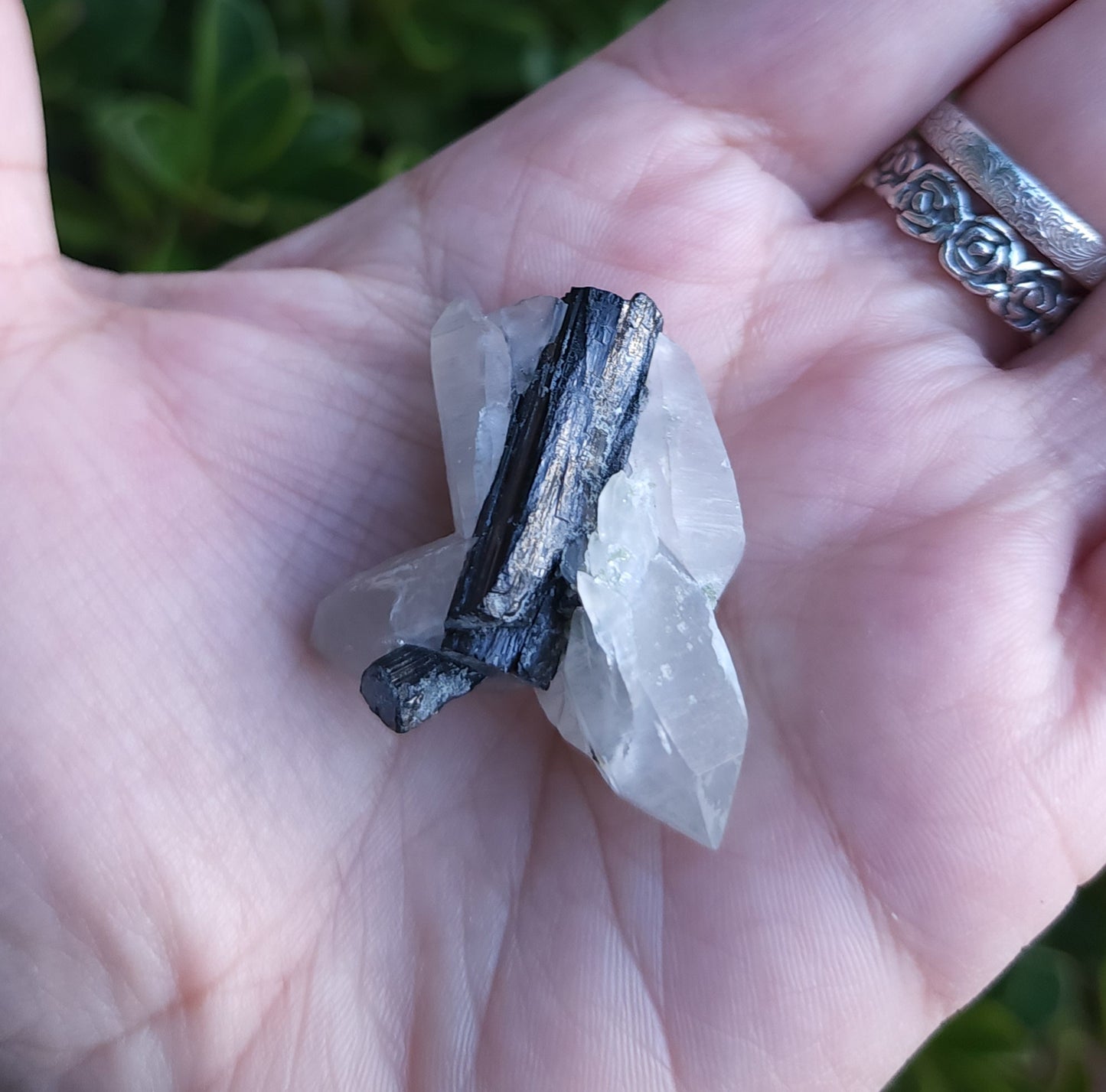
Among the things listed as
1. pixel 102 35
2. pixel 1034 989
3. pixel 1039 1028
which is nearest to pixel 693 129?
pixel 102 35

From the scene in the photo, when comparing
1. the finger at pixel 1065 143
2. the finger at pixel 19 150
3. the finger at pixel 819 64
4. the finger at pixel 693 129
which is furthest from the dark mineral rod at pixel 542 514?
the finger at pixel 19 150

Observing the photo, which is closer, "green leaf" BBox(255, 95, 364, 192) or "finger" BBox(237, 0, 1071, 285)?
"finger" BBox(237, 0, 1071, 285)

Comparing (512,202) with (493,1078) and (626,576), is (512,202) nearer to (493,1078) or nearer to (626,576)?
(626,576)

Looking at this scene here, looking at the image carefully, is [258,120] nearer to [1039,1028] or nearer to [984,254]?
[984,254]

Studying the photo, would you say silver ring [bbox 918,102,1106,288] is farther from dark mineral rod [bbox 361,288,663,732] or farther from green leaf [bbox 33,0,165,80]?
green leaf [bbox 33,0,165,80]

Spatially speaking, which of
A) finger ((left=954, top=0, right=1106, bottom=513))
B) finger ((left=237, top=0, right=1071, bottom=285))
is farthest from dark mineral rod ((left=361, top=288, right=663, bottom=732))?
finger ((left=954, top=0, right=1106, bottom=513))

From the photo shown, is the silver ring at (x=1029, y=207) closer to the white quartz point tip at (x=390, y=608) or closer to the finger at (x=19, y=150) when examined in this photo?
the white quartz point tip at (x=390, y=608)
